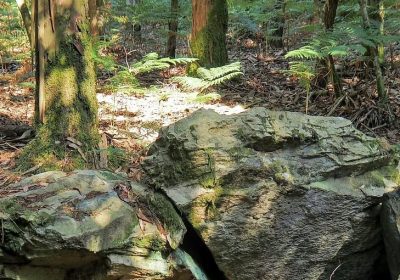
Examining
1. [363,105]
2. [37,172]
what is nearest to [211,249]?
[37,172]

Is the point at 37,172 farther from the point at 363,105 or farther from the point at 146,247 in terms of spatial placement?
the point at 363,105

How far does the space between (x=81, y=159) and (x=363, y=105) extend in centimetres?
366

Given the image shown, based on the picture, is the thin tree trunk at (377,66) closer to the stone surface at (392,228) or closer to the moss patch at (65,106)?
the stone surface at (392,228)

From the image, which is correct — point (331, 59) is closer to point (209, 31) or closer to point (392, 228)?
point (209, 31)

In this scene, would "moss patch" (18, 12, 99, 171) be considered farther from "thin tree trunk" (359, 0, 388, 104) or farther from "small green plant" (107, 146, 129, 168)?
"thin tree trunk" (359, 0, 388, 104)

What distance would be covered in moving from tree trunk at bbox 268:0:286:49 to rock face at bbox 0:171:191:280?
314 inches

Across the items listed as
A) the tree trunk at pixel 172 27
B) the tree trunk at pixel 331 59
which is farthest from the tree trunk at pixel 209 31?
the tree trunk at pixel 172 27

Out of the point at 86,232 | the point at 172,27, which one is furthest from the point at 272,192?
the point at 172,27

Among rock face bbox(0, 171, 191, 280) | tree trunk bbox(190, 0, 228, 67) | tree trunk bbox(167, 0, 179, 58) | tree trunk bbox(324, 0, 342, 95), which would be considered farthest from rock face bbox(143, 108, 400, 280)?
tree trunk bbox(167, 0, 179, 58)

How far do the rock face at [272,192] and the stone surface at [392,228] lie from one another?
130 mm

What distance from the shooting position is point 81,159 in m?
4.09

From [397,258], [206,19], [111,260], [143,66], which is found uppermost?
[206,19]

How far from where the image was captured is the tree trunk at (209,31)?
7195 millimetres

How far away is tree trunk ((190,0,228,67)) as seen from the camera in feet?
23.6
